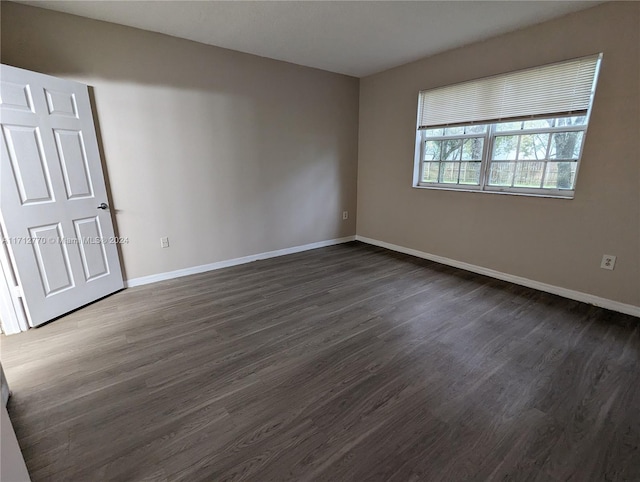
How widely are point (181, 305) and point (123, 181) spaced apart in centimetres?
145

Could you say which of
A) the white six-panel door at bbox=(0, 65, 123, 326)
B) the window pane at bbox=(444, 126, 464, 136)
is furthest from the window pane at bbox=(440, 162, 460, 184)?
the white six-panel door at bbox=(0, 65, 123, 326)

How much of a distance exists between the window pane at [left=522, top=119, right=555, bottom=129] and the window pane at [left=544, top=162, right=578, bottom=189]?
1.24ft

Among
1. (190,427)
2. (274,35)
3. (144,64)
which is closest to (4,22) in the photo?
(144,64)

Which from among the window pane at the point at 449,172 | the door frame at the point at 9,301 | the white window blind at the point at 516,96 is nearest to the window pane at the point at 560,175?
the white window blind at the point at 516,96

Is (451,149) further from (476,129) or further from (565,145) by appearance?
(565,145)

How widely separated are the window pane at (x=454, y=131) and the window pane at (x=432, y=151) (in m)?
0.16

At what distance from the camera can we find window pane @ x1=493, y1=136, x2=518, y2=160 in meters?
3.17

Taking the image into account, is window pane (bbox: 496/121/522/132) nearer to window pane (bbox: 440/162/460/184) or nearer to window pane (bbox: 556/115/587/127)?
window pane (bbox: 556/115/587/127)

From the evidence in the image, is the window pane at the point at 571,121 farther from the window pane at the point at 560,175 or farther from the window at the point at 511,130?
the window pane at the point at 560,175

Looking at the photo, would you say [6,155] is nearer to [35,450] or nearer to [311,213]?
[35,450]

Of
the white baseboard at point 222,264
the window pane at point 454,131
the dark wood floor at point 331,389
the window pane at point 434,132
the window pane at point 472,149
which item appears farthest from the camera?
the window pane at point 434,132

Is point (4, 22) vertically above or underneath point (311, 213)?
above

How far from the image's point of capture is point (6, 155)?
2.21 m

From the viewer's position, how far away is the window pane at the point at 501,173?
3235 mm
